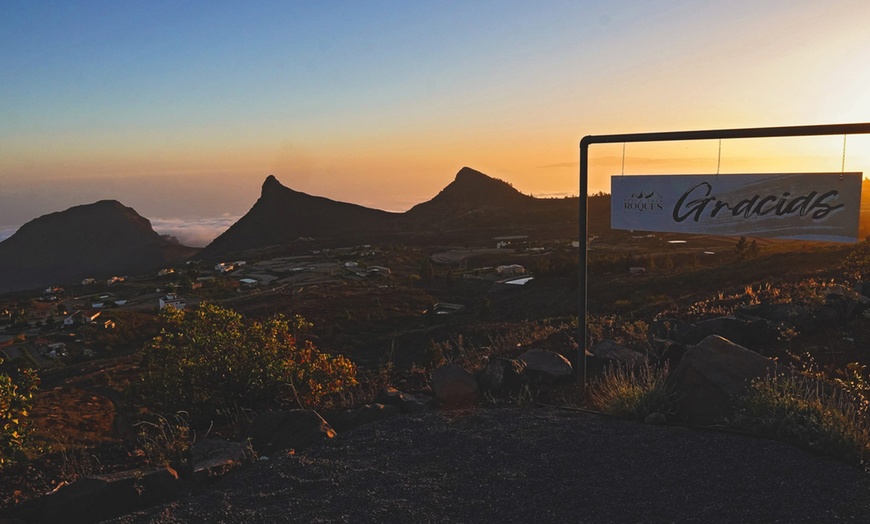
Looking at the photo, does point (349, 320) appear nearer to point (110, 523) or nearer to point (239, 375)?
point (239, 375)

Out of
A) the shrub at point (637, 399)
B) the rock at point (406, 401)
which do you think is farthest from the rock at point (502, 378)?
the shrub at point (637, 399)

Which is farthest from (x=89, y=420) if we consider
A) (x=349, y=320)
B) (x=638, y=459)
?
(x=349, y=320)

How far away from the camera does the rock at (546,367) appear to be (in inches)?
294

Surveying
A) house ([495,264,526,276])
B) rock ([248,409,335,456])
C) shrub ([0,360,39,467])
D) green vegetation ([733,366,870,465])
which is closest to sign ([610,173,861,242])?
green vegetation ([733,366,870,465])

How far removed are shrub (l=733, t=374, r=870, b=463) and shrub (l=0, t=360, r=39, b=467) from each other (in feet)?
23.5

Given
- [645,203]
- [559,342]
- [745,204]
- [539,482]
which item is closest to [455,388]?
[539,482]

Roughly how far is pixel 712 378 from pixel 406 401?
327 centimetres

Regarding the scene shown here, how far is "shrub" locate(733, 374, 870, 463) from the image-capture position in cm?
464

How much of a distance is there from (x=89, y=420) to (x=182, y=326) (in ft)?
40.3

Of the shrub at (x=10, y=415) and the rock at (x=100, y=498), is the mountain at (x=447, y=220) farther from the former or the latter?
the rock at (x=100, y=498)

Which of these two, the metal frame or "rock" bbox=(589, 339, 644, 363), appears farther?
"rock" bbox=(589, 339, 644, 363)

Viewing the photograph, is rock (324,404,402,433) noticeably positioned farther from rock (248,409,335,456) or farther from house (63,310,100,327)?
house (63,310,100,327)

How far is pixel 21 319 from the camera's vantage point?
197ft

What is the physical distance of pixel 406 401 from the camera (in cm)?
658
